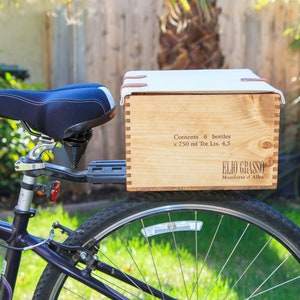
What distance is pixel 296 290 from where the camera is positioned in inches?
138

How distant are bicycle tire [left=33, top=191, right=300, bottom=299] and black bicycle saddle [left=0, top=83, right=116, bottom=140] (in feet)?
1.00

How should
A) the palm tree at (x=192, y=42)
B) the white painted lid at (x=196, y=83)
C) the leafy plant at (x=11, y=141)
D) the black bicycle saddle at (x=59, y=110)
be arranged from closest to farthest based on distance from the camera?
the white painted lid at (x=196, y=83) → the black bicycle saddle at (x=59, y=110) → the leafy plant at (x=11, y=141) → the palm tree at (x=192, y=42)

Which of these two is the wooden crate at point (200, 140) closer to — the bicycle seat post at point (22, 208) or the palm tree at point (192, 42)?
the bicycle seat post at point (22, 208)

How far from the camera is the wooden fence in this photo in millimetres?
5734

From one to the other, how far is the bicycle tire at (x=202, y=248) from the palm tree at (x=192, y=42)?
1776 millimetres

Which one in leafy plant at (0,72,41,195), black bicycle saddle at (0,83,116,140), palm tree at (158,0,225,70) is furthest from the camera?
palm tree at (158,0,225,70)

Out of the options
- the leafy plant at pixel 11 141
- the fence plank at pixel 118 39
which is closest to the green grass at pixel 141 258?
the leafy plant at pixel 11 141

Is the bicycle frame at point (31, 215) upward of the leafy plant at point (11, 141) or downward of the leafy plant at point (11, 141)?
upward

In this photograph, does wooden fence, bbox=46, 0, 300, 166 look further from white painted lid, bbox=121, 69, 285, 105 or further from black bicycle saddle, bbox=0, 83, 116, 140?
black bicycle saddle, bbox=0, 83, 116, 140

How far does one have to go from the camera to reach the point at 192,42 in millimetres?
5711

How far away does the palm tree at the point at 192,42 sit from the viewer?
5641mm

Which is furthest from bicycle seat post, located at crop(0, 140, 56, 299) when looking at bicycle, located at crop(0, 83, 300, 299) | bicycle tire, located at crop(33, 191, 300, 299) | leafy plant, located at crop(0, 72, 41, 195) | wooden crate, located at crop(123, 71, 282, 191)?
leafy plant, located at crop(0, 72, 41, 195)

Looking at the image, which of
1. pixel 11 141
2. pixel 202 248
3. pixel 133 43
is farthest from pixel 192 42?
pixel 202 248

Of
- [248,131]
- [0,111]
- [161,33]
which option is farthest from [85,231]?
[161,33]
